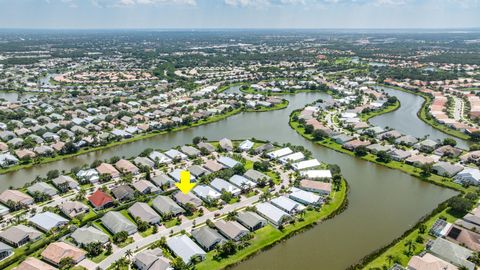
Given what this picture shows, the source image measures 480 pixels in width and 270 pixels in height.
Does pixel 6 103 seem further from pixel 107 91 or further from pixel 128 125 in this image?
pixel 128 125

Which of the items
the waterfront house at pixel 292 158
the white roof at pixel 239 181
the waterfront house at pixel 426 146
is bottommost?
the white roof at pixel 239 181

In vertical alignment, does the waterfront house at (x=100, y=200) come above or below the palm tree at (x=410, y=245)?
above

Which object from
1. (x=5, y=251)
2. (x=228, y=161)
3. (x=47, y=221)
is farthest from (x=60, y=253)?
(x=228, y=161)

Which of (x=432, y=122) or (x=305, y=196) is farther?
(x=432, y=122)

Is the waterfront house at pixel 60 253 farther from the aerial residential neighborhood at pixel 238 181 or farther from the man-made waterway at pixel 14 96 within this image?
the man-made waterway at pixel 14 96

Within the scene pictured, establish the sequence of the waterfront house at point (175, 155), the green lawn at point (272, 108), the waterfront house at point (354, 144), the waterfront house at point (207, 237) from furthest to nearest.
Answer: the green lawn at point (272, 108)
the waterfront house at point (354, 144)
the waterfront house at point (175, 155)
the waterfront house at point (207, 237)

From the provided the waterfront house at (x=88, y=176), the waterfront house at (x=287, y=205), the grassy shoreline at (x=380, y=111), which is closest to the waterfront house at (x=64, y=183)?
the waterfront house at (x=88, y=176)

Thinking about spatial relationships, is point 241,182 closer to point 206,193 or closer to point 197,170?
point 206,193
